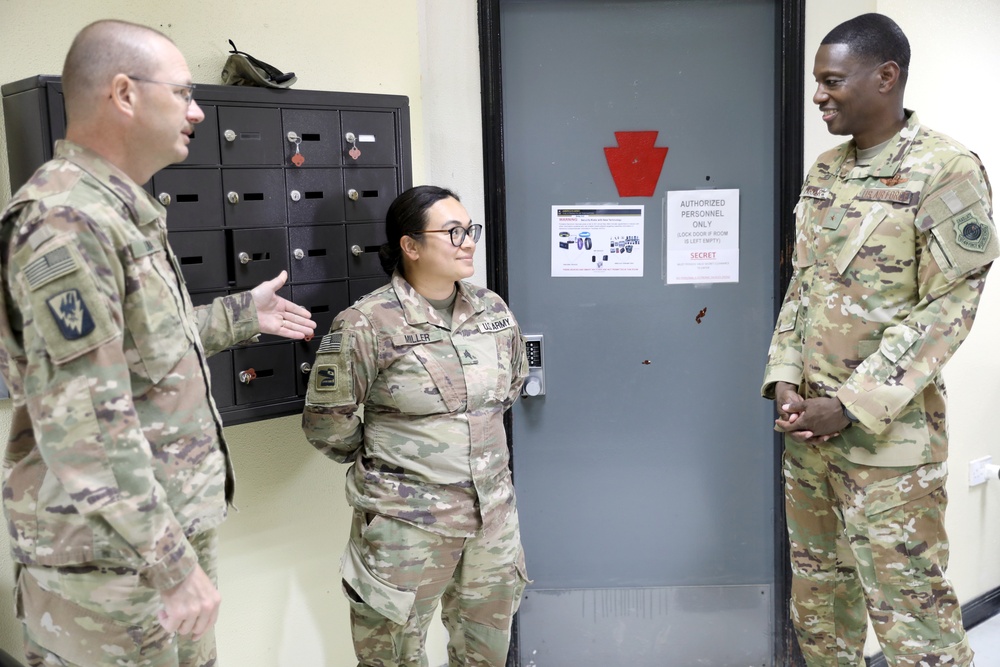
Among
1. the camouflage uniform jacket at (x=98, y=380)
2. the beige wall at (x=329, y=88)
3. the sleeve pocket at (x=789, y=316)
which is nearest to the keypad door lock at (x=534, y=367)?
the beige wall at (x=329, y=88)

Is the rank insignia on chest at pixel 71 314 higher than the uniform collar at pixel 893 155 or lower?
lower

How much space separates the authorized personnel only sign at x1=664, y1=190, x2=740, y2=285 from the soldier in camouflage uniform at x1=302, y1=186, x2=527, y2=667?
2.65 feet

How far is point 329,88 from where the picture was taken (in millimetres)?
2291

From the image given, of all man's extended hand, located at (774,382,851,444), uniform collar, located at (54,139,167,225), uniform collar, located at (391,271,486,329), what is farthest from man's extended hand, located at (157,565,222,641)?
man's extended hand, located at (774,382,851,444)

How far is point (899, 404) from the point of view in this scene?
188 centimetres

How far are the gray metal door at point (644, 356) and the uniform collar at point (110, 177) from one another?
142 centimetres

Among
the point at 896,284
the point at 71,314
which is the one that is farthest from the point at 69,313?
the point at 896,284

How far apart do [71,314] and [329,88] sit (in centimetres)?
123

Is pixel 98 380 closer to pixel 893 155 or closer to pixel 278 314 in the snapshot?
pixel 278 314

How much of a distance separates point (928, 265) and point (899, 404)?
0.30 meters

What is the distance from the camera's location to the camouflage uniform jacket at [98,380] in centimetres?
124

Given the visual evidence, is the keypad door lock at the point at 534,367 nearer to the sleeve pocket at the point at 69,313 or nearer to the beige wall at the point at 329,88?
the beige wall at the point at 329,88

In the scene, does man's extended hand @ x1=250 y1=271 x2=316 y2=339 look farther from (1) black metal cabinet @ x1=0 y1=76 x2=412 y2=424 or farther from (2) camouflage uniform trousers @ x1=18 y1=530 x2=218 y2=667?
(2) camouflage uniform trousers @ x1=18 y1=530 x2=218 y2=667

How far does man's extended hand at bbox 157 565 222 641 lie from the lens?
52.9 inches
